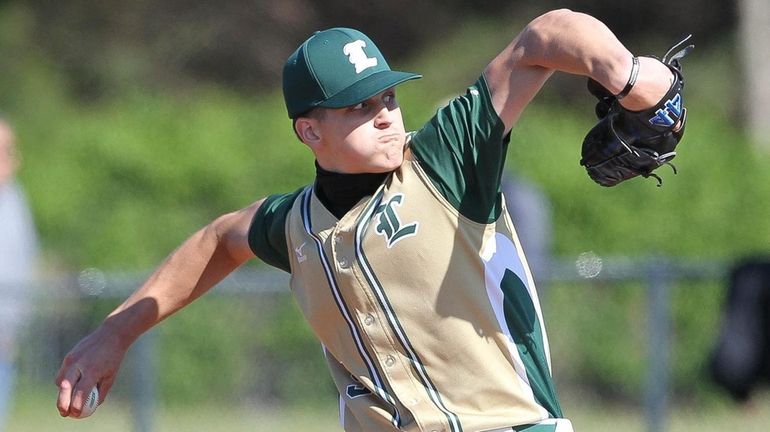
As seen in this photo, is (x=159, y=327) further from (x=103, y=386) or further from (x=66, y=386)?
(x=66, y=386)

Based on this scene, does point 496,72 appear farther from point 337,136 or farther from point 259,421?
point 259,421

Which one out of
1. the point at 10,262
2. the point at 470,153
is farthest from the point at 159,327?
the point at 470,153

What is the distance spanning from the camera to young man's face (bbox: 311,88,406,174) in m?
4.14

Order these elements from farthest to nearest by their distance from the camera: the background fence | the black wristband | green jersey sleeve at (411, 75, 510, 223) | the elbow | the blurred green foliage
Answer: the blurred green foliage → the background fence → green jersey sleeve at (411, 75, 510, 223) → the elbow → the black wristband

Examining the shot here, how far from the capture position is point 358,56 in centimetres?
422

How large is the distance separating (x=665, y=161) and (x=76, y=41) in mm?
22313

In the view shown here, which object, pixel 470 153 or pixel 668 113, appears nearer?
pixel 668 113

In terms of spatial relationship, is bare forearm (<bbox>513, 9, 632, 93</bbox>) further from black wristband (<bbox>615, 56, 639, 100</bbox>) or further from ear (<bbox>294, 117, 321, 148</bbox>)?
ear (<bbox>294, 117, 321, 148</bbox>)

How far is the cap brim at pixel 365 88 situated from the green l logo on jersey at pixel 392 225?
30 centimetres

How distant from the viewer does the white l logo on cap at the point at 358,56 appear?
4.19 metres

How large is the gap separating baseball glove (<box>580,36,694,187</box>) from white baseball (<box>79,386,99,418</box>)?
67.8 inches

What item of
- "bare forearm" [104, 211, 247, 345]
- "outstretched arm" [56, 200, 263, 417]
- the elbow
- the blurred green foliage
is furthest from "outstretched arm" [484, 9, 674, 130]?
the blurred green foliage

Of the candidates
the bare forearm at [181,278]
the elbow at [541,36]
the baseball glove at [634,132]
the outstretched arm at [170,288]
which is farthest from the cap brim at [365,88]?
the bare forearm at [181,278]

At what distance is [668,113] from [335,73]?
3.19ft
